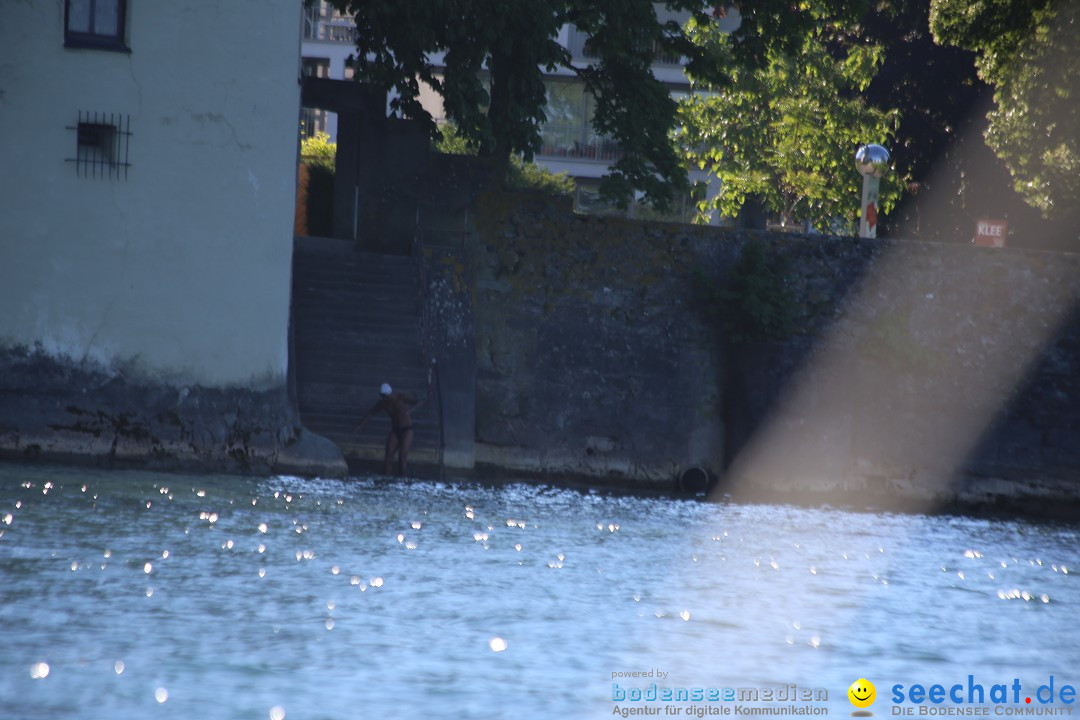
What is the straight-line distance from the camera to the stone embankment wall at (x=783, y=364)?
23.9 meters

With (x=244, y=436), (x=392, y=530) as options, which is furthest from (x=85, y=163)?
(x=392, y=530)

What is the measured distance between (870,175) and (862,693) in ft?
57.6

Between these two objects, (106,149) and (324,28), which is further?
(324,28)

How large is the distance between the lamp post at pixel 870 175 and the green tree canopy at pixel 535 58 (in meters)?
2.16

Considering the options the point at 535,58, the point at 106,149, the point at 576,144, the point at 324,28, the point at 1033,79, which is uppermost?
the point at 324,28

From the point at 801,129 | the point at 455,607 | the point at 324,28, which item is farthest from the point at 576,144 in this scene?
the point at 455,607

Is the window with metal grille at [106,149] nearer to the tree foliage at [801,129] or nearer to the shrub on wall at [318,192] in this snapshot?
the shrub on wall at [318,192]

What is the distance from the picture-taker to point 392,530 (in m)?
15.7

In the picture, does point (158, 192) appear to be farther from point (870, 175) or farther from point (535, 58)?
point (870, 175)

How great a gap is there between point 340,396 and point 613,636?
11.6 m

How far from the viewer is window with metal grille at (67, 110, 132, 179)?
63.6 ft

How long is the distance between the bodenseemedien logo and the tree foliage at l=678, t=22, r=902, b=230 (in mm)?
27176

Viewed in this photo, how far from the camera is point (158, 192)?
64.1ft

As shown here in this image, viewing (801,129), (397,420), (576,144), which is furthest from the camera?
(576,144)
